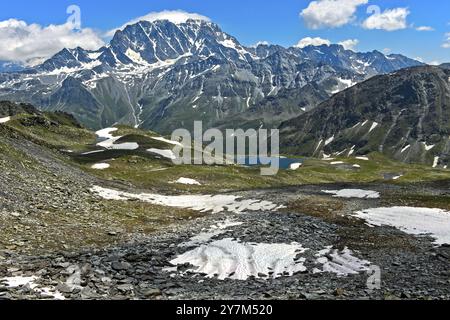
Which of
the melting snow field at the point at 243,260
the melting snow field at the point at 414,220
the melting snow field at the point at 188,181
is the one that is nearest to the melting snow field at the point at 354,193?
the melting snow field at the point at 414,220

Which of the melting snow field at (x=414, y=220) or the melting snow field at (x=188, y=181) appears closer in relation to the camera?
the melting snow field at (x=414, y=220)

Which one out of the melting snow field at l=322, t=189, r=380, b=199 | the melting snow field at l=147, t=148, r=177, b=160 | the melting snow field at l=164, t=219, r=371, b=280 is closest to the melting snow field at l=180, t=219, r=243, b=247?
the melting snow field at l=164, t=219, r=371, b=280

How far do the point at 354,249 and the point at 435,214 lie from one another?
17.8 metres

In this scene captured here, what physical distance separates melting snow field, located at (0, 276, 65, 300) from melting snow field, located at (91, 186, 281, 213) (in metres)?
33.9

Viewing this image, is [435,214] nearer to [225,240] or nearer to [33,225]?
[225,240]

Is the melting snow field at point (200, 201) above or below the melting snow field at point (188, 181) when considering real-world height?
above

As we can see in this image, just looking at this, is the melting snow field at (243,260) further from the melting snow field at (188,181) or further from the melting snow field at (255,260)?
the melting snow field at (188,181)

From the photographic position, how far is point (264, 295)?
21.9 meters

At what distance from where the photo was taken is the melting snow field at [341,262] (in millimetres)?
26923

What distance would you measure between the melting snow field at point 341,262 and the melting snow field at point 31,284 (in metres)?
14.5

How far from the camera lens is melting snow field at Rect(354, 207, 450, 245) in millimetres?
37750

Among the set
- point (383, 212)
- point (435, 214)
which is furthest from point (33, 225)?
point (435, 214)

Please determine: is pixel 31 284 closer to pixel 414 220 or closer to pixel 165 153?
pixel 414 220
